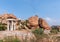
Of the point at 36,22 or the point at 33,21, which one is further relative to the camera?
the point at 36,22

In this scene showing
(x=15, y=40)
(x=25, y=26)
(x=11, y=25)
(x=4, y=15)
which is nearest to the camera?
(x=15, y=40)

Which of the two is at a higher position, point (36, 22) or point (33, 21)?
point (33, 21)

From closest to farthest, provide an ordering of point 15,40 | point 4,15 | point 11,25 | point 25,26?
point 15,40 < point 11,25 < point 25,26 < point 4,15

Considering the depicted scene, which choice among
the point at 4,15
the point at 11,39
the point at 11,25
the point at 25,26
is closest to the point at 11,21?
the point at 11,25

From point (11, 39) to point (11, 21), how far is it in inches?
832

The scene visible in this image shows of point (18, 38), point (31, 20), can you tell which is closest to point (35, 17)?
point (31, 20)

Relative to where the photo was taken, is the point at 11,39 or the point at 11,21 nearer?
the point at 11,39

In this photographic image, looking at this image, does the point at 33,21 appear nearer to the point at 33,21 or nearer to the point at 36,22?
the point at 33,21

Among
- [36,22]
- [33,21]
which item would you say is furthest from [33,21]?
[36,22]

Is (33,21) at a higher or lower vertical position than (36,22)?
higher

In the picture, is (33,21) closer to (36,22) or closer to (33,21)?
(33,21)

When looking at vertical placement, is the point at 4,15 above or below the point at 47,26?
above

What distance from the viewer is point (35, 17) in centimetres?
4081

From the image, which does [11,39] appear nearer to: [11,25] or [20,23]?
[11,25]
